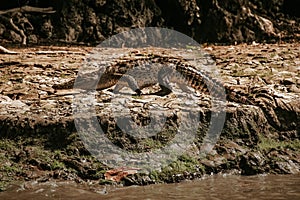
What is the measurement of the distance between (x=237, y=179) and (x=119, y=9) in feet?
24.3

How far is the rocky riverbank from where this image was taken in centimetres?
434

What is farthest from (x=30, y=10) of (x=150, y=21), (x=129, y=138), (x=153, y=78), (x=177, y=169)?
(x=177, y=169)

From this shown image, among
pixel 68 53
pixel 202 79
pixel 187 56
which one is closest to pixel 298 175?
pixel 202 79

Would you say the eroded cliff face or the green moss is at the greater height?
the eroded cliff face

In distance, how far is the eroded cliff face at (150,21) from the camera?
1062cm

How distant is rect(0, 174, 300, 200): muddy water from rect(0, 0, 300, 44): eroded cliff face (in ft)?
22.2

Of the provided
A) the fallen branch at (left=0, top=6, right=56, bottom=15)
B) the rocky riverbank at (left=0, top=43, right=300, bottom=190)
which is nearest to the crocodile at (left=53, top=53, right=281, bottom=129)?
the rocky riverbank at (left=0, top=43, right=300, bottom=190)

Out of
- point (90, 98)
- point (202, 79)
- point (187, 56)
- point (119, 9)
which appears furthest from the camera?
point (119, 9)

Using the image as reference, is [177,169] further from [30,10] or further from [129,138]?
[30,10]

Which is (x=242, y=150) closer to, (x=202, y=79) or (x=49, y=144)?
(x=202, y=79)

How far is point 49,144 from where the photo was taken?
15.3 ft

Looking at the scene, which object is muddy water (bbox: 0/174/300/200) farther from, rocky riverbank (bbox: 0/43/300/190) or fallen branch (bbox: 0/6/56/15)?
fallen branch (bbox: 0/6/56/15)

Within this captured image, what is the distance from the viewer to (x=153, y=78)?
641cm

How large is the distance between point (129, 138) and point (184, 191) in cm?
109
